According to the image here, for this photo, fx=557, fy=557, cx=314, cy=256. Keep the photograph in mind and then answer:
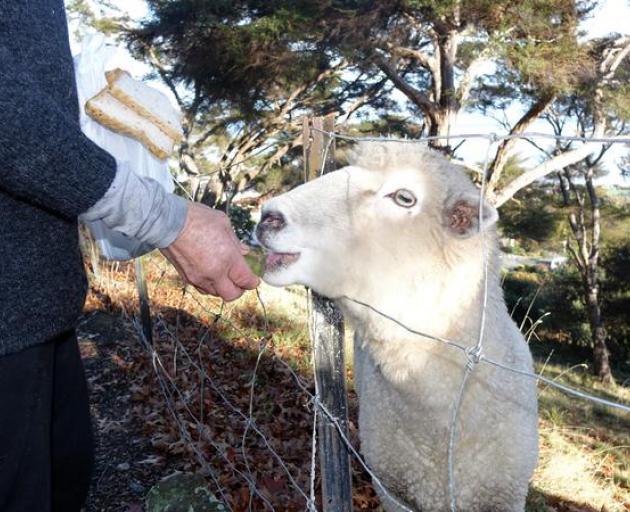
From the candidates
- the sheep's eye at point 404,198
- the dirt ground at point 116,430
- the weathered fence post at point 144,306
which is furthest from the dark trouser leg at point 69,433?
the weathered fence post at point 144,306

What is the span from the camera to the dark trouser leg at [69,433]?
135 centimetres

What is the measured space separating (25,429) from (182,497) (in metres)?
1.46

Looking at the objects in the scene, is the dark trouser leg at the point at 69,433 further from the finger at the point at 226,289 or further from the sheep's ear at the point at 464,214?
the sheep's ear at the point at 464,214

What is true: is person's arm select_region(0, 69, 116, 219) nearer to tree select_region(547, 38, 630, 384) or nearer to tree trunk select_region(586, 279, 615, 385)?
tree select_region(547, 38, 630, 384)

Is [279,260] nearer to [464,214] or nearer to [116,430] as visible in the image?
[464,214]

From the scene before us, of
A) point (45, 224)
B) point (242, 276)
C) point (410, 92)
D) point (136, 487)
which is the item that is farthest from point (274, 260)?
point (410, 92)

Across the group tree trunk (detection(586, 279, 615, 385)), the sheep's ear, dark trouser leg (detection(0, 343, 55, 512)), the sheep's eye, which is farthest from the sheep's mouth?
tree trunk (detection(586, 279, 615, 385))

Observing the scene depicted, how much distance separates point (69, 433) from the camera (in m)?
1.39

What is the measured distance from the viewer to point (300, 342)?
5.29 m

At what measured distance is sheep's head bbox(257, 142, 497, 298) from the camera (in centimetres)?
148

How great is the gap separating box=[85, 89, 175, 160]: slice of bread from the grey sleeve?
36 cm

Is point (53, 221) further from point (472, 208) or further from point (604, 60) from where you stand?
point (604, 60)

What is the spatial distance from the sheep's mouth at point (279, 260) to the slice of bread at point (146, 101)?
403mm

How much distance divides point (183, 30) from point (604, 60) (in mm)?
9045
